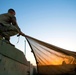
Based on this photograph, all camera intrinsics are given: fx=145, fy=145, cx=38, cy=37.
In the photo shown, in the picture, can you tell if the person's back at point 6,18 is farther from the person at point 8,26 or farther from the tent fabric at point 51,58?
the tent fabric at point 51,58

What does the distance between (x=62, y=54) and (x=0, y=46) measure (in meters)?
2.51

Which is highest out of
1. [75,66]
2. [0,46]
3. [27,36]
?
[27,36]

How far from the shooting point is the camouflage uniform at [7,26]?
4.02 metres

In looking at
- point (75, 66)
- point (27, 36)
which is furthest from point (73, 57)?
point (27, 36)

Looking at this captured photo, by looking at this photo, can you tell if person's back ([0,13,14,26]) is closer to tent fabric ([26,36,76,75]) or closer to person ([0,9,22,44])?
person ([0,9,22,44])

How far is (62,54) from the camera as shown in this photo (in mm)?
5047

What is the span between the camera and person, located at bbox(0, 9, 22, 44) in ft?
13.2

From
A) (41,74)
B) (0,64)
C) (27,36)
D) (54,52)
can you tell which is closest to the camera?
(0,64)

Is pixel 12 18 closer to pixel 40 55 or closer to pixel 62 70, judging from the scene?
pixel 40 55

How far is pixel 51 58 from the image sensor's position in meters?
5.31

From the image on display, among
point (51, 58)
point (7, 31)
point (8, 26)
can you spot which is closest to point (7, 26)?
point (8, 26)

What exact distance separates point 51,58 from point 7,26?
2140 mm

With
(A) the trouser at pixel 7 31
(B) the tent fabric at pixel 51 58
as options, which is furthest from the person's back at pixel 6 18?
(B) the tent fabric at pixel 51 58

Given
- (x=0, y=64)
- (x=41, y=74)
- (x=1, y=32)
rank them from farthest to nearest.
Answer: (x=41, y=74)
(x=1, y=32)
(x=0, y=64)
